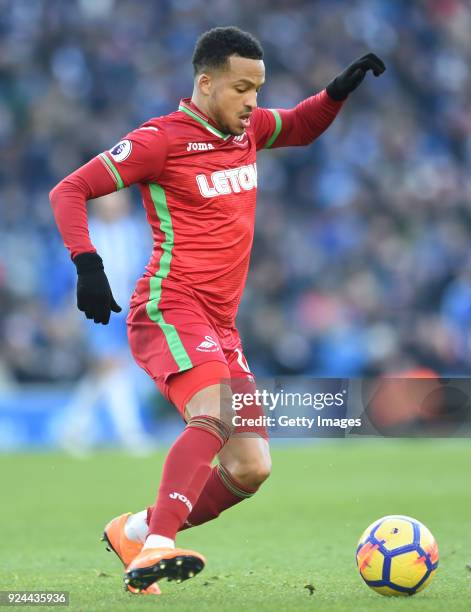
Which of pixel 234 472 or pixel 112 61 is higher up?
pixel 112 61

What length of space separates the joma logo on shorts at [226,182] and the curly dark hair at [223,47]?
1.42 ft

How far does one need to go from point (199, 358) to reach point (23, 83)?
1312cm

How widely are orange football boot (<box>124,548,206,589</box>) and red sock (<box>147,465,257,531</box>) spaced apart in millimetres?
841

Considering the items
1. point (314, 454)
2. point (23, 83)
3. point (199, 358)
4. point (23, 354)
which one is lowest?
point (199, 358)

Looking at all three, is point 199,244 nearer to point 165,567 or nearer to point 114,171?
point 114,171

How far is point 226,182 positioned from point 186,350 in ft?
2.54

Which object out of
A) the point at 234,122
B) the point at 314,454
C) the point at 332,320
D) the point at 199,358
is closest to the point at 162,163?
the point at 234,122

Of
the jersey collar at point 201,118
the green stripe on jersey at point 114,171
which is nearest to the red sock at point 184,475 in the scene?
the green stripe on jersey at point 114,171

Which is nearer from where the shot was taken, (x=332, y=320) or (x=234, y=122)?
(x=234, y=122)

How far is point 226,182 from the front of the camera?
5.08 m

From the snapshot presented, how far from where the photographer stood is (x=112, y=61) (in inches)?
674

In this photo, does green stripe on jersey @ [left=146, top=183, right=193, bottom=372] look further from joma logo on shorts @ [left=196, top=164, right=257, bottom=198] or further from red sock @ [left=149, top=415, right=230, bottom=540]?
red sock @ [left=149, top=415, right=230, bottom=540]

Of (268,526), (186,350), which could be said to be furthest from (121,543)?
(268,526)

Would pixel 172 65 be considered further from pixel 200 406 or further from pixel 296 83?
pixel 200 406
